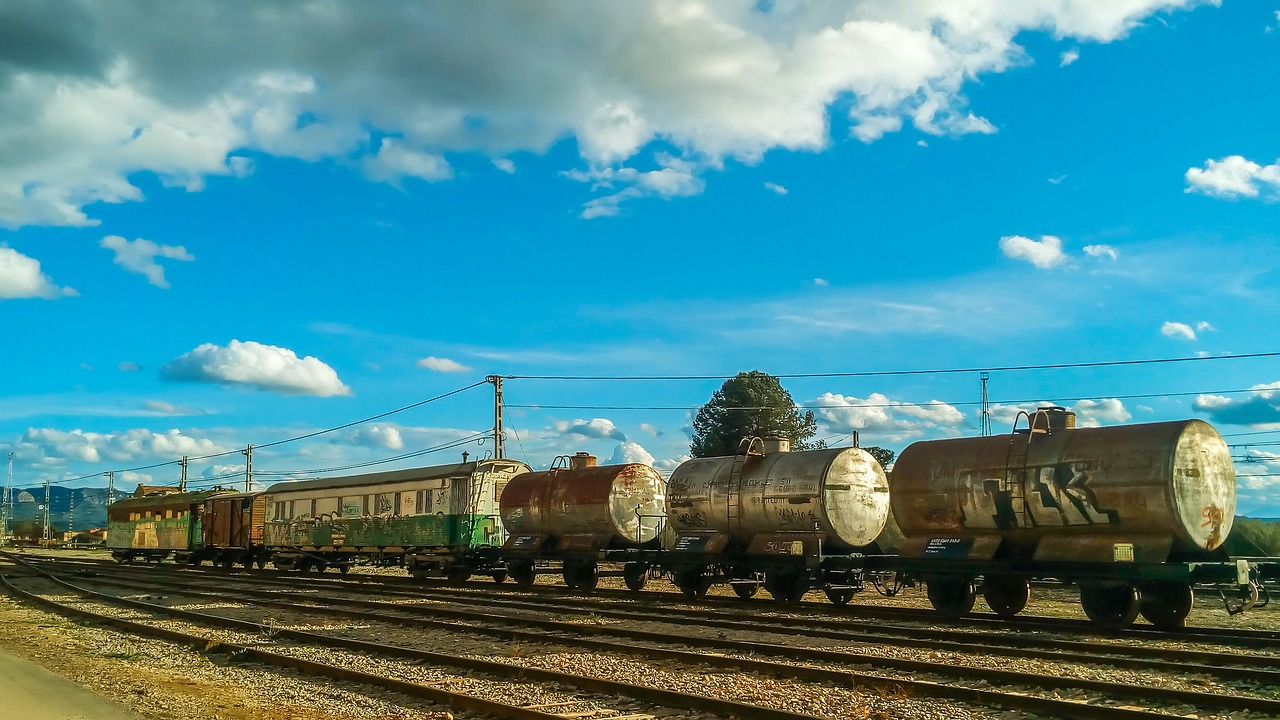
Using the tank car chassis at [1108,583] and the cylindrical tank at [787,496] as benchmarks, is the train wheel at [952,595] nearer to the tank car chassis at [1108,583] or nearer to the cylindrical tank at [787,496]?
the tank car chassis at [1108,583]

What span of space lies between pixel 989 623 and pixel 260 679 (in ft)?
39.2

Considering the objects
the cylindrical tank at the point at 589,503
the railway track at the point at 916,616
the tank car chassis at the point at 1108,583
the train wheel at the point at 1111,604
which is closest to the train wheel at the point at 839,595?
the railway track at the point at 916,616

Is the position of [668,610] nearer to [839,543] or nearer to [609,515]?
[839,543]

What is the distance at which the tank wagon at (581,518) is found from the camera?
2555 centimetres

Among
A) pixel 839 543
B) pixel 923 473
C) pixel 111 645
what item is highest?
pixel 923 473

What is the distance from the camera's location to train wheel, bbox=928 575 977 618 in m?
18.1

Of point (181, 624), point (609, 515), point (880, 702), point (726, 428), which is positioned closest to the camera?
point (880, 702)

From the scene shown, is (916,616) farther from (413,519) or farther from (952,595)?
(413,519)

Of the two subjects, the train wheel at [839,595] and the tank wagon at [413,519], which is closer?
the train wheel at [839,595]

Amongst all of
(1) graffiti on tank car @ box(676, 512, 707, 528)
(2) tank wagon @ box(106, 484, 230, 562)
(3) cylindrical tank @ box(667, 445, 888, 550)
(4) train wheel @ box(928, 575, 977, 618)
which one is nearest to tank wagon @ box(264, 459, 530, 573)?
(1) graffiti on tank car @ box(676, 512, 707, 528)

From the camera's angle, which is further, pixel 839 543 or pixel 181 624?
pixel 839 543

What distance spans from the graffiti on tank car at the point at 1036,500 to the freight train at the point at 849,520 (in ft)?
0.09

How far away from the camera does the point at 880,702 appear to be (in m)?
10.1

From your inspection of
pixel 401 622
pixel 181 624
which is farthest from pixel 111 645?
pixel 401 622
